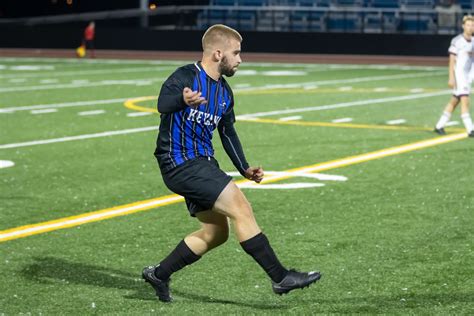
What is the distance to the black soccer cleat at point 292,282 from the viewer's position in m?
6.84

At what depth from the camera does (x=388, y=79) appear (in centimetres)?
3012

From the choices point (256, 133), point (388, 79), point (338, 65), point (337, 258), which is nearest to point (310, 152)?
point (256, 133)

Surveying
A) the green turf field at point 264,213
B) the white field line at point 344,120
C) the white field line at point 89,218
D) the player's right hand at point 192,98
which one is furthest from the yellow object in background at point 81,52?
the player's right hand at point 192,98

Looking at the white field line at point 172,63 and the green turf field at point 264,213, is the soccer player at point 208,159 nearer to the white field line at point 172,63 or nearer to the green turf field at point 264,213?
the green turf field at point 264,213

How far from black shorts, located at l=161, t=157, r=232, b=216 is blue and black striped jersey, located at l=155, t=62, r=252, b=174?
0.04 meters

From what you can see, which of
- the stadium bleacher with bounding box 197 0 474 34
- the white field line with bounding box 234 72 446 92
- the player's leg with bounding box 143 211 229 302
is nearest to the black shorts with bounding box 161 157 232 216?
the player's leg with bounding box 143 211 229 302

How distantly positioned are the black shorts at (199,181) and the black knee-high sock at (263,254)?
30cm

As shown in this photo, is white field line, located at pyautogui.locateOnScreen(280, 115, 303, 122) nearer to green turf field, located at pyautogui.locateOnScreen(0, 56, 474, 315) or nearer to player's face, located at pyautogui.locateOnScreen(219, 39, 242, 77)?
green turf field, located at pyautogui.locateOnScreen(0, 56, 474, 315)

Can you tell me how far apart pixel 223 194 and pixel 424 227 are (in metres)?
3.21

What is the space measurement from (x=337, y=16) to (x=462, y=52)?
26265mm

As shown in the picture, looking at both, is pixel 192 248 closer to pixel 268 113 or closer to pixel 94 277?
pixel 94 277

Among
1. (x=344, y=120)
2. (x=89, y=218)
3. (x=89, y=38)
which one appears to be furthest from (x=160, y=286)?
(x=89, y=38)

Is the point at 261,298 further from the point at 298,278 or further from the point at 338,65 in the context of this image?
the point at 338,65

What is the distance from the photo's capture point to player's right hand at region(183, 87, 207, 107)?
6555mm
